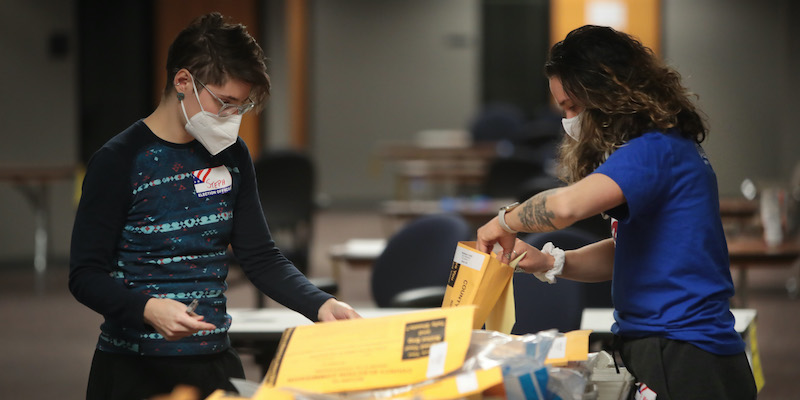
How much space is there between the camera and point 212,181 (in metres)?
1.86

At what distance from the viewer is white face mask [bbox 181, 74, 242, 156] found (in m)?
1.81

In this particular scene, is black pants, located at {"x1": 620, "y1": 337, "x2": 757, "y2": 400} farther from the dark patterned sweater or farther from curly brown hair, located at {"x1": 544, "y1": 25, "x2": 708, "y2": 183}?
the dark patterned sweater

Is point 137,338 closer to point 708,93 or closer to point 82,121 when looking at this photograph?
point 82,121

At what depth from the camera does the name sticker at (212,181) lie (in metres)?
1.84

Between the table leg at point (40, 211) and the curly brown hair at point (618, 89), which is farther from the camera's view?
the table leg at point (40, 211)

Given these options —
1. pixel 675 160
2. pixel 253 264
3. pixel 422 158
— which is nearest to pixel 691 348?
pixel 675 160

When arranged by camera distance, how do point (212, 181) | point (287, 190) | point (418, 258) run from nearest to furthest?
1. point (212, 181)
2. point (418, 258)
3. point (287, 190)

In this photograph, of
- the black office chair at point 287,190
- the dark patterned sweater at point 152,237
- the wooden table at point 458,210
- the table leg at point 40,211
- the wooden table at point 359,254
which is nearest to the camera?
the dark patterned sweater at point 152,237

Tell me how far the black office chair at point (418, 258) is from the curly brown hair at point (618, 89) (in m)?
1.89

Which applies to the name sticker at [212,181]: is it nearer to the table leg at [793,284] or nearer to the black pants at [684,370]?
the black pants at [684,370]

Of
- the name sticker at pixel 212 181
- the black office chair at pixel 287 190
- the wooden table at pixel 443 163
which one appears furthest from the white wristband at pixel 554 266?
the wooden table at pixel 443 163

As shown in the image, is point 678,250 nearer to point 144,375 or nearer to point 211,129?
point 211,129

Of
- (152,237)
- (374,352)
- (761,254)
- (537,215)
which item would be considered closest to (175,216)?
(152,237)

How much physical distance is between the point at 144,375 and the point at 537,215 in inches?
31.7
